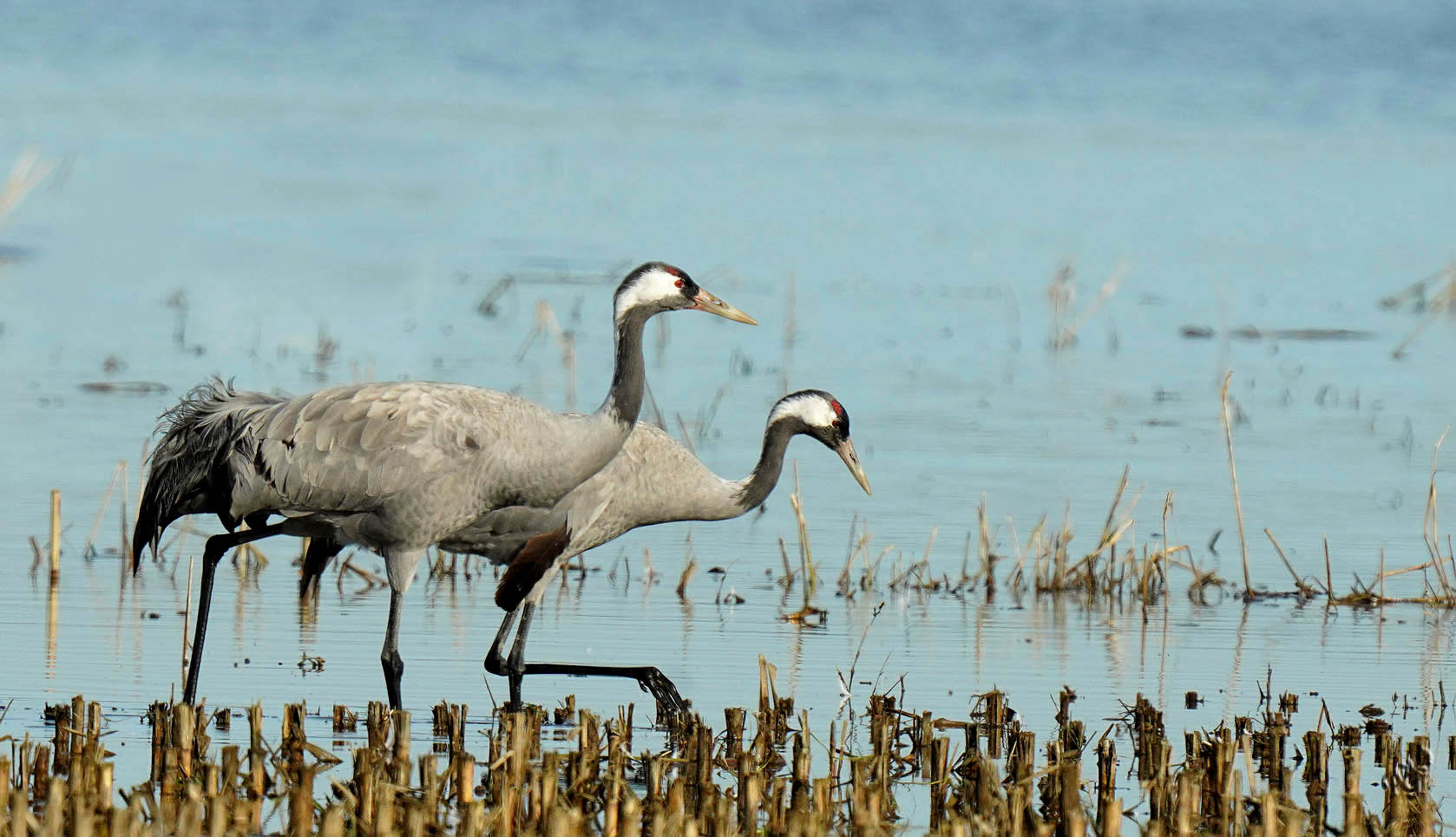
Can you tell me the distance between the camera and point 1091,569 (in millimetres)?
8617

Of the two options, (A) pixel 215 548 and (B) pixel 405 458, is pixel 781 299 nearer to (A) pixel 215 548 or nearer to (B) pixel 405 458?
(A) pixel 215 548

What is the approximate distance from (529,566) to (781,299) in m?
9.08

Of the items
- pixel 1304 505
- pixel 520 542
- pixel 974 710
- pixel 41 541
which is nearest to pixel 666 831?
pixel 974 710

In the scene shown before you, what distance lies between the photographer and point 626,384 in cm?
700

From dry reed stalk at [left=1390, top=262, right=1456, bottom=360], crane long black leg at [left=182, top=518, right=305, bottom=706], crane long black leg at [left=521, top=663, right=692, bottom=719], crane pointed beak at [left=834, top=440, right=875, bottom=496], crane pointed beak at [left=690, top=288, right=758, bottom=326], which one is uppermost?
dry reed stalk at [left=1390, top=262, right=1456, bottom=360]

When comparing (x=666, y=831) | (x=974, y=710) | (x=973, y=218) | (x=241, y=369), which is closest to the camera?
(x=666, y=831)

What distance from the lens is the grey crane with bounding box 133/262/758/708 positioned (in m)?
6.91

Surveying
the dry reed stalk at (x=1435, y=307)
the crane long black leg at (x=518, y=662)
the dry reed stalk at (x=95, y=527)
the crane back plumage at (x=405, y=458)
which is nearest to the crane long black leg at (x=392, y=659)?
the crane back plumage at (x=405, y=458)

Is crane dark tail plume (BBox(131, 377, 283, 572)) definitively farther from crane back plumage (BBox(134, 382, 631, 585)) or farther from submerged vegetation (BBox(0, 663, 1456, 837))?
submerged vegetation (BBox(0, 663, 1456, 837))

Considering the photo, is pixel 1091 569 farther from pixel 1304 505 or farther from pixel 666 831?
pixel 666 831

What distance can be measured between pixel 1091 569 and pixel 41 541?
12.4 feet

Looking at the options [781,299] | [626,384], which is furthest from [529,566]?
[781,299]

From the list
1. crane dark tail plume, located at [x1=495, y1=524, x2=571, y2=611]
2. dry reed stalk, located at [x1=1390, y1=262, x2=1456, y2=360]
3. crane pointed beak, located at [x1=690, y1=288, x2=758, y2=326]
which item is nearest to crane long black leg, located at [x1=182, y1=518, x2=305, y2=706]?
crane dark tail plume, located at [x1=495, y1=524, x2=571, y2=611]

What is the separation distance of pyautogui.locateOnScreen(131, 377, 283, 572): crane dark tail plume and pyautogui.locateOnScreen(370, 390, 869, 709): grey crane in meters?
0.46
